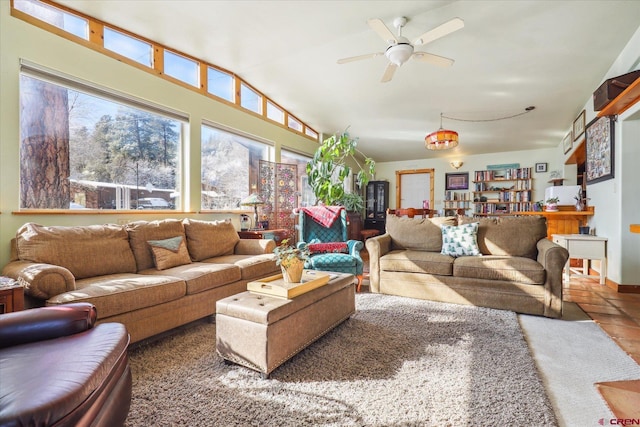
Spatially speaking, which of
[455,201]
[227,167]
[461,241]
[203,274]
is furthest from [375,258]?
→ [455,201]

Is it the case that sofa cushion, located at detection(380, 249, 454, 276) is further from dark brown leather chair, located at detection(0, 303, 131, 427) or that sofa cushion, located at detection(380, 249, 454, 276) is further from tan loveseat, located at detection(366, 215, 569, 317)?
dark brown leather chair, located at detection(0, 303, 131, 427)

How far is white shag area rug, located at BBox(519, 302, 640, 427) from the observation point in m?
1.48

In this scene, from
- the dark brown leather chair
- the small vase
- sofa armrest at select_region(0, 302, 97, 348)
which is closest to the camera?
the dark brown leather chair

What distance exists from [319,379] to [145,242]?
204 cm

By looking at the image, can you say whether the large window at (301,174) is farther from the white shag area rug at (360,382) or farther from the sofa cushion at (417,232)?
the white shag area rug at (360,382)

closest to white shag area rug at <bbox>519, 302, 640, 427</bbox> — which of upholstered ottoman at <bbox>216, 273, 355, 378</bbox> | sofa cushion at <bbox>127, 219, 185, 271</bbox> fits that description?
upholstered ottoman at <bbox>216, 273, 355, 378</bbox>

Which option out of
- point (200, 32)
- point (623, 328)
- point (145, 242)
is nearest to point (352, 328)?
point (145, 242)

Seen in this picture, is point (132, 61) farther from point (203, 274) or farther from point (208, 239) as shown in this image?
point (203, 274)

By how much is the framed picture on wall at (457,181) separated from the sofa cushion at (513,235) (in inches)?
200

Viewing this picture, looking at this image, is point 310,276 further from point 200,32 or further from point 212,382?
point 200,32

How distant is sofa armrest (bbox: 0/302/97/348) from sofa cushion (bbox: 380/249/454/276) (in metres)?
2.71

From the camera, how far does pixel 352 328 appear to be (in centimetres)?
246

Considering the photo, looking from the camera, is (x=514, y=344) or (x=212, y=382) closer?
(x=212, y=382)

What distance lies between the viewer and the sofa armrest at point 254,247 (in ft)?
11.4
